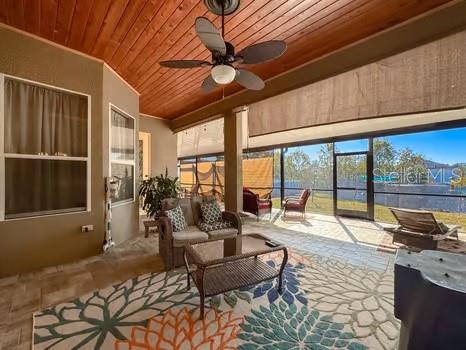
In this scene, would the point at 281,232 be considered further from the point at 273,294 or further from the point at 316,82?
the point at 316,82

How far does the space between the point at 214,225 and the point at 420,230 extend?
3270mm

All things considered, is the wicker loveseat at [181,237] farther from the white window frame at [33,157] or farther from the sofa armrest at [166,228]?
the white window frame at [33,157]

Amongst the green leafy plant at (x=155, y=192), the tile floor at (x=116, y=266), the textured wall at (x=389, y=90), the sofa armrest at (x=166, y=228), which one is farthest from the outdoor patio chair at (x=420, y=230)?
the green leafy plant at (x=155, y=192)

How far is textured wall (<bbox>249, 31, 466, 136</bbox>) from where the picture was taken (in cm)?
233

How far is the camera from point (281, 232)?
4.81 m

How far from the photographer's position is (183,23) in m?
2.41

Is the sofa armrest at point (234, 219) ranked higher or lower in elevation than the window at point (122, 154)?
lower

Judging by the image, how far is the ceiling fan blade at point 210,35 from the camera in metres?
1.62

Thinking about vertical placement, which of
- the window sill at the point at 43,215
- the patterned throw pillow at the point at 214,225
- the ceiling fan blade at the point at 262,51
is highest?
the ceiling fan blade at the point at 262,51

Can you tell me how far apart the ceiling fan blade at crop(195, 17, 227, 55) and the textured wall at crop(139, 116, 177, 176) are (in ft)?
16.2

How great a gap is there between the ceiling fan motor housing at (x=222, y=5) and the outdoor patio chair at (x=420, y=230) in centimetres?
384

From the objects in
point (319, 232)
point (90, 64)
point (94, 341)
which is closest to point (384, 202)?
point (319, 232)

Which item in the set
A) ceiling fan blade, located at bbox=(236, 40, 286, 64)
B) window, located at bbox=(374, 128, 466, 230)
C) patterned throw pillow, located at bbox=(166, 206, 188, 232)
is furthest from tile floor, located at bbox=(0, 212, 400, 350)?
ceiling fan blade, located at bbox=(236, 40, 286, 64)

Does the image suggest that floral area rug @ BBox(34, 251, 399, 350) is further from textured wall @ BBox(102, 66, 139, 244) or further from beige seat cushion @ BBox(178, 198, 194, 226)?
textured wall @ BBox(102, 66, 139, 244)
